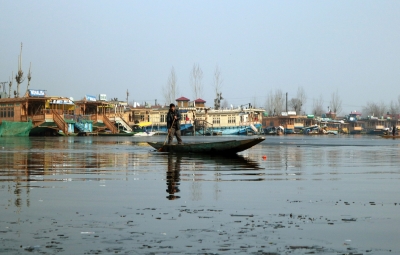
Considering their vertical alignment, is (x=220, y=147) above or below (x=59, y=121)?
below

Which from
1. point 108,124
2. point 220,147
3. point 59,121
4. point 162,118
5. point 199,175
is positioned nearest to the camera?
point 199,175

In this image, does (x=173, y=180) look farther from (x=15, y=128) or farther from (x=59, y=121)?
(x=59, y=121)

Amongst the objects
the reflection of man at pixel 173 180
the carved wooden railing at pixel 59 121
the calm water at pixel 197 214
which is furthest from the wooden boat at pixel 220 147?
the carved wooden railing at pixel 59 121

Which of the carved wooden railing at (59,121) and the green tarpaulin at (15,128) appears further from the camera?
the carved wooden railing at (59,121)

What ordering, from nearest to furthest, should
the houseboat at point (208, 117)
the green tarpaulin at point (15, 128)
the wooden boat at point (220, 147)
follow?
1. the wooden boat at point (220, 147)
2. the green tarpaulin at point (15, 128)
3. the houseboat at point (208, 117)

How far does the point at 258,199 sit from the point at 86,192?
3063 millimetres

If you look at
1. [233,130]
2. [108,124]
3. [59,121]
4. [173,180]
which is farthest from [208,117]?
[173,180]

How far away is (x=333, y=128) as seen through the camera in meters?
154

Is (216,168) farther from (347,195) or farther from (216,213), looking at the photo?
(216,213)

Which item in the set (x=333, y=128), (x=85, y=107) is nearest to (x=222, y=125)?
(x=85, y=107)

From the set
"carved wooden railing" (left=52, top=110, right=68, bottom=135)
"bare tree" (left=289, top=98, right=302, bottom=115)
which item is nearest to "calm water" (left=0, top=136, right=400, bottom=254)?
"carved wooden railing" (left=52, top=110, right=68, bottom=135)

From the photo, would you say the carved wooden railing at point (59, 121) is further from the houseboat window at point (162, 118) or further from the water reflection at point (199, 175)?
the water reflection at point (199, 175)

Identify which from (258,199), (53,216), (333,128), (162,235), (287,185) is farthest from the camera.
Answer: (333,128)

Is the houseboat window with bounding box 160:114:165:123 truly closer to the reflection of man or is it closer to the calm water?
the reflection of man
